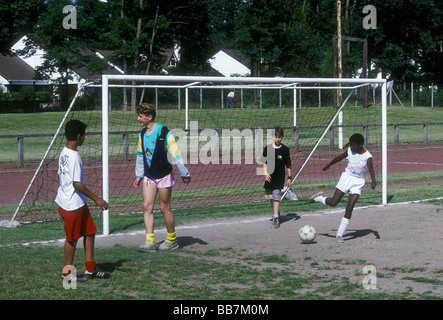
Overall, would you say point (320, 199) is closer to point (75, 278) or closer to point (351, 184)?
point (351, 184)

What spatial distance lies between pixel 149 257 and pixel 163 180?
1057 mm

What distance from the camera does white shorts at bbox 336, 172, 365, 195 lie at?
10031 millimetres

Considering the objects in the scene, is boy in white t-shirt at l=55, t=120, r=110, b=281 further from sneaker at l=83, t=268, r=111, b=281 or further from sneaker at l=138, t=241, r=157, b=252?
sneaker at l=138, t=241, r=157, b=252

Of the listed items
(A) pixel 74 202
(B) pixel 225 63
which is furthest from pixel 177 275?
(B) pixel 225 63

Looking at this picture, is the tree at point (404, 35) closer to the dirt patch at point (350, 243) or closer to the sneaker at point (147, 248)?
the dirt patch at point (350, 243)

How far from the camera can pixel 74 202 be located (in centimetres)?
714

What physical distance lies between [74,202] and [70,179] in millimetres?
247

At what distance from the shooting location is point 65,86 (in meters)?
48.3

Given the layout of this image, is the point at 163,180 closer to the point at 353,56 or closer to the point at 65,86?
the point at 65,86

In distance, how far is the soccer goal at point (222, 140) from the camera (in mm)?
13477

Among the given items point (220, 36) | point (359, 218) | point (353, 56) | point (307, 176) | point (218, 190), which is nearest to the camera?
point (359, 218)

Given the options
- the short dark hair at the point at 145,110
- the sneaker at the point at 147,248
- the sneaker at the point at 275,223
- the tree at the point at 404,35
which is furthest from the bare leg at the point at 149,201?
the tree at the point at 404,35

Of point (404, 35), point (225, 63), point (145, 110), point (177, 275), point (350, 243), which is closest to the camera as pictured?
Answer: point (177, 275)
